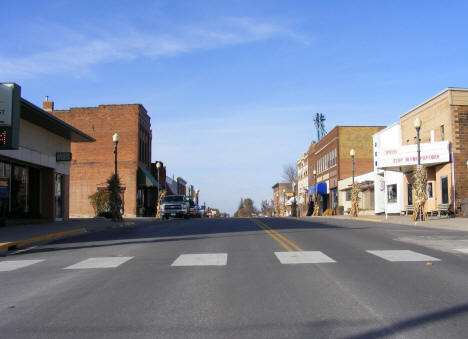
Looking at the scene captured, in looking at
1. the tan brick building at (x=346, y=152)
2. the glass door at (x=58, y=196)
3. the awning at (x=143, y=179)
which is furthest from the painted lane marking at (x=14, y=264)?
the tan brick building at (x=346, y=152)

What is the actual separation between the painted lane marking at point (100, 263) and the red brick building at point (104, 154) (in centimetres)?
3661

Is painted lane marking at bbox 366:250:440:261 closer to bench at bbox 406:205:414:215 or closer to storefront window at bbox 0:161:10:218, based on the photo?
storefront window at bbox 0:161:10:218

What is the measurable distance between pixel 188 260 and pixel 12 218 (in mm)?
17274

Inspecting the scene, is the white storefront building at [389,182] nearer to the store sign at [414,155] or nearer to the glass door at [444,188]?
the store sign at [414,155]

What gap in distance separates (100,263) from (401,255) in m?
6.60

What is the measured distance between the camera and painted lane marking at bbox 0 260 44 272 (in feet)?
34.8

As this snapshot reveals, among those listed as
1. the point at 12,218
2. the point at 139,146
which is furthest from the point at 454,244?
the point at 139,146

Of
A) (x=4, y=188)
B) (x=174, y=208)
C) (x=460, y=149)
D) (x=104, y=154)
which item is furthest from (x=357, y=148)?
(x=4, y=188)

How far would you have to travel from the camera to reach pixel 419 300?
6777mm

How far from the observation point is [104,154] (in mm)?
49594

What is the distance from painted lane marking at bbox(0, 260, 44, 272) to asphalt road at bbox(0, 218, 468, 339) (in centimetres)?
3

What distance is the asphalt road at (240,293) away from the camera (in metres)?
5.55

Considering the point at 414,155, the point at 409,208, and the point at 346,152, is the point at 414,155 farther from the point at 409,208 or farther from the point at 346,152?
the point at 346,152

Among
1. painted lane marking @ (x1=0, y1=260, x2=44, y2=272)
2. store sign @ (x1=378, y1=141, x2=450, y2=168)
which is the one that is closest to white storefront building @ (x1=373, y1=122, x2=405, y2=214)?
store sign @ (x1=378, y1=141, x2=450, y2=168)
